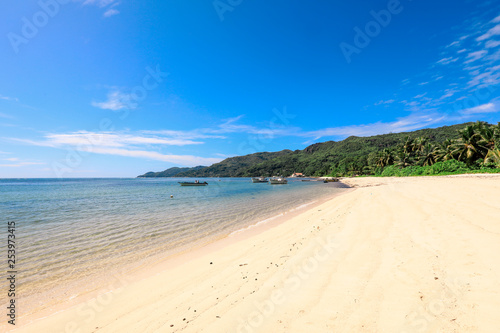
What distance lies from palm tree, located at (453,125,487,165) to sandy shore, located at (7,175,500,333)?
45.7 meters

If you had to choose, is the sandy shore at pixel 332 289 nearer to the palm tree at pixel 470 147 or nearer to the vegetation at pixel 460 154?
the vegetation at pixel 460 154

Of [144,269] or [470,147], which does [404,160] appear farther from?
[144,269]

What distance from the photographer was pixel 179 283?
5961mm

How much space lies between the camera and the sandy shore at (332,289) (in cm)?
305

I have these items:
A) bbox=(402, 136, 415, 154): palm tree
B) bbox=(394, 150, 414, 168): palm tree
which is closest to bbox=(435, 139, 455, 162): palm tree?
bbox=(394, 150, 414, 168): palm tree

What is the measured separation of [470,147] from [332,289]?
53603mm

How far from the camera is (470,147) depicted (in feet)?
128

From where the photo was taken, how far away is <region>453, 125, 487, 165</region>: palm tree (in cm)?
3870

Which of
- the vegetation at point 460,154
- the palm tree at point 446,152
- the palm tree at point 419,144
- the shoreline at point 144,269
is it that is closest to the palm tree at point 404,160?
the vegetation at point 460,154

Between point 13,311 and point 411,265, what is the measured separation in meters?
10.1

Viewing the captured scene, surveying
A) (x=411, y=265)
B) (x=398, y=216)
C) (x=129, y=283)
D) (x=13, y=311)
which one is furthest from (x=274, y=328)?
(x=398, y=216)

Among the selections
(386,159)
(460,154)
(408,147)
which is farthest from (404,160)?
(460,154)

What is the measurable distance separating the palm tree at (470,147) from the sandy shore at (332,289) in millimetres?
45747

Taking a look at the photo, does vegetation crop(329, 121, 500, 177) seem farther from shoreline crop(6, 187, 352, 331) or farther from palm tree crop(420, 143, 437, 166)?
shoreline crop(6, 187, 352, 331)
